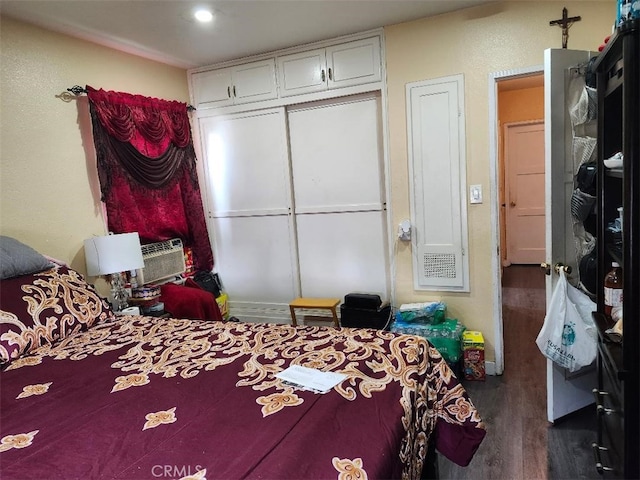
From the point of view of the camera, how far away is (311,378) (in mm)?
1529

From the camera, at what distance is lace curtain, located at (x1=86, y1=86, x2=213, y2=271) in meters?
3.02

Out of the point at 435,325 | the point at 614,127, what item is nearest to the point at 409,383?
the point at 614,127

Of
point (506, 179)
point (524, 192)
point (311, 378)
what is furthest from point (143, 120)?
point (524, 192)

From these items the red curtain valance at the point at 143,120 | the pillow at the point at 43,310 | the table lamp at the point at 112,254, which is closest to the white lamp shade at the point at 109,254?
the table lamp at the point at 112,254

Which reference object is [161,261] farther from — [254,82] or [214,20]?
[214,20]

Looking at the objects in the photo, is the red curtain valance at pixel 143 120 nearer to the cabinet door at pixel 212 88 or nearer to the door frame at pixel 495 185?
the cabinet door at pixel 212 88

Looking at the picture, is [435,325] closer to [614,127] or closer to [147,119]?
[614,127]

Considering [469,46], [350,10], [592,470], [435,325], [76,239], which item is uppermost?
[350,10]

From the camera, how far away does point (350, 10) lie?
2787mm

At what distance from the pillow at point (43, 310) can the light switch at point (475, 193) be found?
A: 8.09 feet

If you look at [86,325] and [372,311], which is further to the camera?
[372,311]

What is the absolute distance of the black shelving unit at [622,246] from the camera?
4.04ft

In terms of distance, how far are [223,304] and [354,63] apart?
7.88ft

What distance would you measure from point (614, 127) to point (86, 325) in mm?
2696
